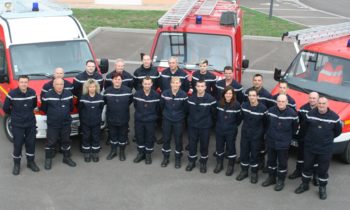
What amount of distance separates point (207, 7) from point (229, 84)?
9.80ft

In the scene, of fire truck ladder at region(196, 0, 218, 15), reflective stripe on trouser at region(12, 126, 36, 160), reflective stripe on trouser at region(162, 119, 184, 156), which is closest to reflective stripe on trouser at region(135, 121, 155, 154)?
reflective stripe on trouser at region(162, 119, 184, 156)

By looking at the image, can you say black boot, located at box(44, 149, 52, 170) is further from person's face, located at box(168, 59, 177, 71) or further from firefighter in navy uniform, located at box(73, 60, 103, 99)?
person's face, located at box(168, 59, 177, 71)

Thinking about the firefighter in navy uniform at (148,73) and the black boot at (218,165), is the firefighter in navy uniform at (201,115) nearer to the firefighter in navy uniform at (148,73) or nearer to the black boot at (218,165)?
the black boot at (218,165)

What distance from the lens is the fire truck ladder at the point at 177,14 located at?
33.5 feet

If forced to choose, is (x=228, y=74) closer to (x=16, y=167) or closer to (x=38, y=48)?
(x=38, y=48)

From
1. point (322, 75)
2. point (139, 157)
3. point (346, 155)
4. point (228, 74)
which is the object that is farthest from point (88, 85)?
point (346, 155)

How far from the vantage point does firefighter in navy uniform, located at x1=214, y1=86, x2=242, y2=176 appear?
8.45 meters

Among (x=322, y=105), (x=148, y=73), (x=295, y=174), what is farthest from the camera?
(x=148, y=73)

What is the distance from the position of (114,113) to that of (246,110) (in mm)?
2381

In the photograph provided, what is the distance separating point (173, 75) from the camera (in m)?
9.74

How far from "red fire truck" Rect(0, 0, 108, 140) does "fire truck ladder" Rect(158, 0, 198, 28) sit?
4.97ft

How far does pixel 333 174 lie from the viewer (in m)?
9.02

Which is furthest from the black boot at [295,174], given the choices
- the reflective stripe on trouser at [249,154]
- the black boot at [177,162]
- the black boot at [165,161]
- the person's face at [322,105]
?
the black boot at [165,161]

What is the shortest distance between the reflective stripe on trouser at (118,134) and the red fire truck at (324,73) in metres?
2.97
